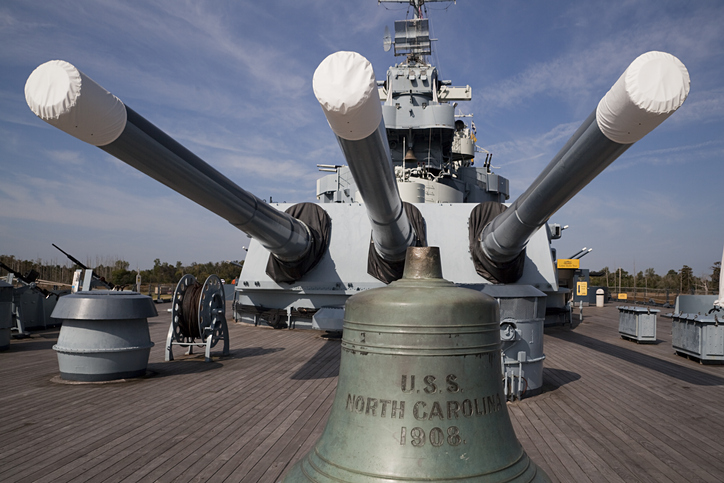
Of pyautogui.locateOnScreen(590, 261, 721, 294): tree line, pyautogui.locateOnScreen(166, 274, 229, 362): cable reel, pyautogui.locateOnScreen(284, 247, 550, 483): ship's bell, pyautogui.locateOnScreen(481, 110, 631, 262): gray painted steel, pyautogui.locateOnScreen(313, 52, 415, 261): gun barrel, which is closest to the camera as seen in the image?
pyautogui.locateOnScreen(284, 247, 550, 483): ship's bell

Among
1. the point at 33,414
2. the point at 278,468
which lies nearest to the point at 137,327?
the point at 33,414

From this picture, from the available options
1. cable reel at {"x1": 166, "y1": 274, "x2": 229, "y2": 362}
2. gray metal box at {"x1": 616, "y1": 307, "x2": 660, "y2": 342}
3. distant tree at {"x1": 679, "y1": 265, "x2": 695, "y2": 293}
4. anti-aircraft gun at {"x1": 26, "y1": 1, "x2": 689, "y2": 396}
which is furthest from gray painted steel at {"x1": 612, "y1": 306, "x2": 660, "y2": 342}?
distant tree at {"x1": 679, "y1": 265, "x2": 695, "y2": 293}

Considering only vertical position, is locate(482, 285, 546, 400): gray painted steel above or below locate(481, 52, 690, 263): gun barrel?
below

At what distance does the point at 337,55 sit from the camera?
210 cm

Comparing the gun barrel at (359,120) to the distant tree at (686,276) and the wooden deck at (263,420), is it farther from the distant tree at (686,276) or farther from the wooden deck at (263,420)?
the distant tree at (686,276)

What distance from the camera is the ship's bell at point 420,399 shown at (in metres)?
1.46

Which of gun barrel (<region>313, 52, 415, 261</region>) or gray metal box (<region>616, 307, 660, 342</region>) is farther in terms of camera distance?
gray metal box (<region>616, 307, 660, 342</region>)

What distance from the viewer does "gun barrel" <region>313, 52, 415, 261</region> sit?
6.92 feet

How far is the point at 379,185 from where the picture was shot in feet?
13.3

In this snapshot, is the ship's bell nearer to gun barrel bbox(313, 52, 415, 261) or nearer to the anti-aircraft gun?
gun barrel bbox(313, 52, 415, 261)

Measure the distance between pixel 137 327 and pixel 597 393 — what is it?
4.82 m

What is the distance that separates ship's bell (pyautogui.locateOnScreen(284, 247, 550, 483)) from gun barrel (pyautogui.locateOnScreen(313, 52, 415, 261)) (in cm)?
98

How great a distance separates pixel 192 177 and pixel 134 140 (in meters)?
0.88

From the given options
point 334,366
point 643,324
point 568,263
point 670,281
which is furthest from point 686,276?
point 334,366
